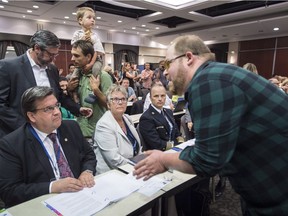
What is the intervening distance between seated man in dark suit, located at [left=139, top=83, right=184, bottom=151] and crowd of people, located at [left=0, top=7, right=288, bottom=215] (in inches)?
0.4

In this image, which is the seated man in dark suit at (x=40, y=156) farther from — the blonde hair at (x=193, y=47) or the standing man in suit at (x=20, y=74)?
the blonde hair at (x=193, y=47)

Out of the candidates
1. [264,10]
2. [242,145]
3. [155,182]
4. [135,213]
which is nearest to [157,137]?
[155,182]

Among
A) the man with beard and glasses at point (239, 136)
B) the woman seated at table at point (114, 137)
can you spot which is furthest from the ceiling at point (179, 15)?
the man with beard and glasses at point (239, 136)

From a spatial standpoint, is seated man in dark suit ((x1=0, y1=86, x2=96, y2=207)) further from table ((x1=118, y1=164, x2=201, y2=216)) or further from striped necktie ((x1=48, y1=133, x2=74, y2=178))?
table ((x1=118, y1=164, x2=201, y2=216))

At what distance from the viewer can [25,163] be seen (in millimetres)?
1291

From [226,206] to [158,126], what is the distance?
115cm

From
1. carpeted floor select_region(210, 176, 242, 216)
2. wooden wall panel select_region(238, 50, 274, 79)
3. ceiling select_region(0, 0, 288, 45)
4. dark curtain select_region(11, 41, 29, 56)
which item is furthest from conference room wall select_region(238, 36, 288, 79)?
dark curtain select_region(11, 41, 29, 56)

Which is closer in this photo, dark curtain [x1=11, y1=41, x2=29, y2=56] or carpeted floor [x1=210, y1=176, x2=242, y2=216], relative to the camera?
carpeted floor [x1=210, y1=176, x2=242, y2=216]

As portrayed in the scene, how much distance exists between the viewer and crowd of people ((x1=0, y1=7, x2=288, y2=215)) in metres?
0.77

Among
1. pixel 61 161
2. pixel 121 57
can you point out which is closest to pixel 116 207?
pixel 61 161

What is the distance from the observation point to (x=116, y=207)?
3.73 feet

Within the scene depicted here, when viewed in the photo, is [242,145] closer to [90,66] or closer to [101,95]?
[101,95]

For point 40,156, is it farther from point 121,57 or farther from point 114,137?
point 121,57

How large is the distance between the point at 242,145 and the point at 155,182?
28.7 inches
